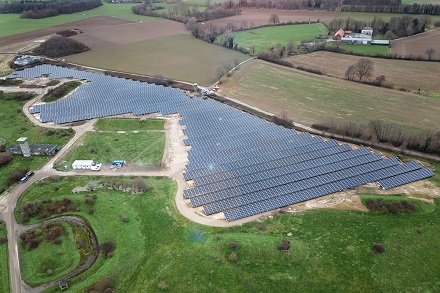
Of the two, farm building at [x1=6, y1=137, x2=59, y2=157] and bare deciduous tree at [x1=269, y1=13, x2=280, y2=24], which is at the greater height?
bare deciduous tree at [x1=269, y1=13, x2=280, y2=24]

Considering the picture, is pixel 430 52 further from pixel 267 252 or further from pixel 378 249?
pixel 267 252

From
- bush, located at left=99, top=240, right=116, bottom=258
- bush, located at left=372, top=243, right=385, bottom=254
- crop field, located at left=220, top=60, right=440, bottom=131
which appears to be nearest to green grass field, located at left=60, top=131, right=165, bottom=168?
bush, located at left=99, top=240, right=116, bottom=258

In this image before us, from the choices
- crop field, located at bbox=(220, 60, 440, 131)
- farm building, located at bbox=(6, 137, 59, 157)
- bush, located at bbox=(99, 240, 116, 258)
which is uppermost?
crop field, located at bbox=(220, 60, 440, 131)

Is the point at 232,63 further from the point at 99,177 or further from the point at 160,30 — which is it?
the point at 99,177

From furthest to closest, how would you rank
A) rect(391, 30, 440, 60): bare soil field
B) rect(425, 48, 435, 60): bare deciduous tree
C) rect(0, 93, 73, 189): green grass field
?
rect(391, 30, 440, 60): bare soil field, rect(425, 48, 435, 60): bare deciduous tree, rect(0, 93, 73, 189): green grass field

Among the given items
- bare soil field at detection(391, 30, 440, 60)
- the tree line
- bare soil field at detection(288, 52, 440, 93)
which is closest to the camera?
bare soil field at detection(288, 52, 440, 93)

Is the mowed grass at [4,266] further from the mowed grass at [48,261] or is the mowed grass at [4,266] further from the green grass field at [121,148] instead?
the green grass field at [121,148]

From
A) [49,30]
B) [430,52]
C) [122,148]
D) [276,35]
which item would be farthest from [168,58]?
[430,52]

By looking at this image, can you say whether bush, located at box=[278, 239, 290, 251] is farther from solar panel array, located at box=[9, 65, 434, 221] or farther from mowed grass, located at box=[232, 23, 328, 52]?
mowed grass, located at box=[232, 23, 328, 52]
